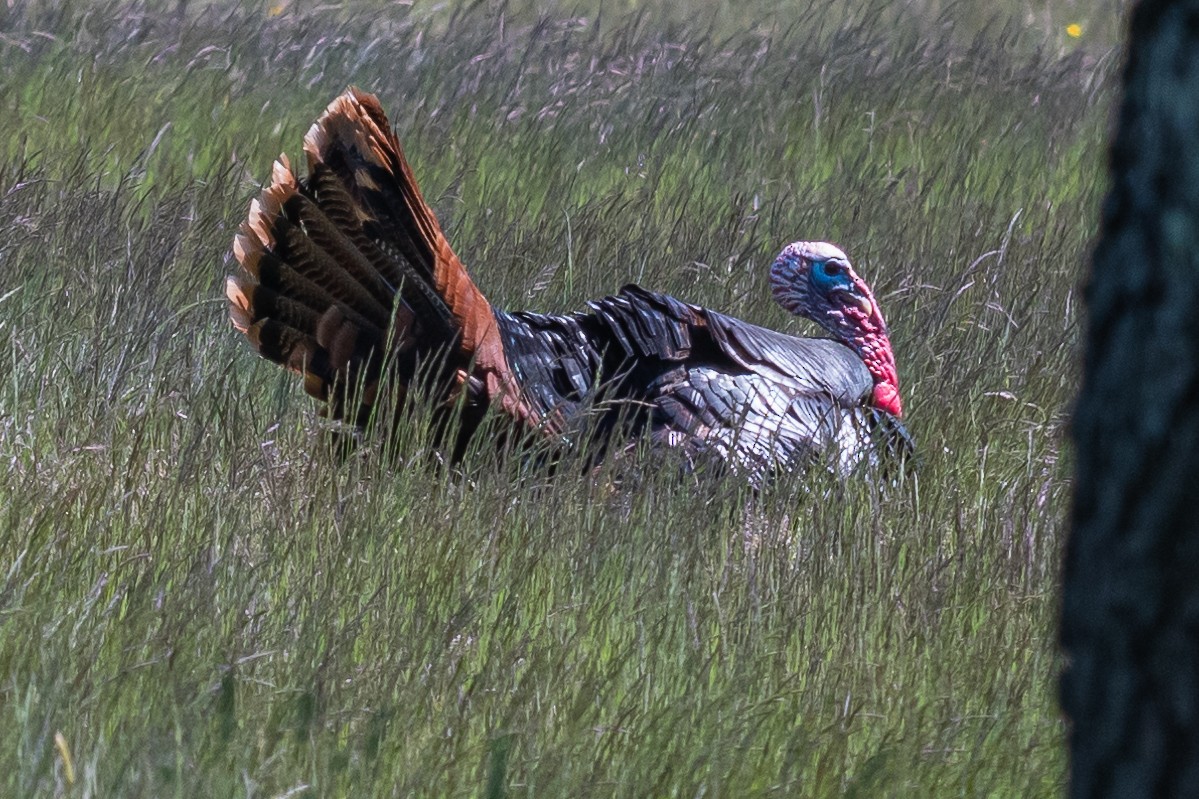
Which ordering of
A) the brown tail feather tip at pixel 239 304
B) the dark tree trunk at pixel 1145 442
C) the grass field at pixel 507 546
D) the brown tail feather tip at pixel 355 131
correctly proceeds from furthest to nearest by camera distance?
the brown tail feather tip at pixel 239 304 → the brown tail feather tip at pixel 355 131 → the grass field at pixel 507 546 → the dark tree trunk at pixel 1145 442

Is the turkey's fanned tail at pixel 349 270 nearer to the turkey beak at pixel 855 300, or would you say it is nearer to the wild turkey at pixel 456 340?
the wild turkey at pixel 456 340

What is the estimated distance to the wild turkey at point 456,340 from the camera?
3.72 meters

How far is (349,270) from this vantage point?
149 inches

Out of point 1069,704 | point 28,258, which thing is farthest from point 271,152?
point 1069,704

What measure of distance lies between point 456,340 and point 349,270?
0.30 meters

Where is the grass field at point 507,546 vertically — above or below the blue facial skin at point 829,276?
→ below

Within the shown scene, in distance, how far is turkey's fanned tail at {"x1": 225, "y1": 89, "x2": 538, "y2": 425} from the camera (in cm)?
372

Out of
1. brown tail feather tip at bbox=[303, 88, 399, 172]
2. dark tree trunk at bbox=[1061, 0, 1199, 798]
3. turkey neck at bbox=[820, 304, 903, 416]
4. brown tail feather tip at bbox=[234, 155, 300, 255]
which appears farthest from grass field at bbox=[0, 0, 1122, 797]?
dark tree trunk at bbox=[1061, 0, 1199, 798]

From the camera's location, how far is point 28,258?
4.76 metres

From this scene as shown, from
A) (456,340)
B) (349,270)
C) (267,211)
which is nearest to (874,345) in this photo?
(456,340)

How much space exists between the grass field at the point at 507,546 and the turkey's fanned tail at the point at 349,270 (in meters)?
0.19

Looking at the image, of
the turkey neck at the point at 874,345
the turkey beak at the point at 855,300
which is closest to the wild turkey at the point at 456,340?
the turkey neck at the point at 874,345

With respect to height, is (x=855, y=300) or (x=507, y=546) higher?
(x=855, y=300)

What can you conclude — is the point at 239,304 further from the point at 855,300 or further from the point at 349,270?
the point at 855,300
